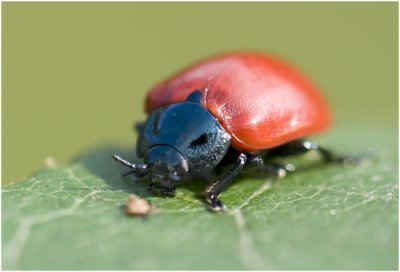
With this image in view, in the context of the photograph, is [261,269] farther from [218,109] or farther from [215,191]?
[218,109]

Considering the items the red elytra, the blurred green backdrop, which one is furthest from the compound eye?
the blurred green backdrop

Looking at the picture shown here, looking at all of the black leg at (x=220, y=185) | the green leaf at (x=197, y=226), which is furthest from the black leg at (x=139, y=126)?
the black leg at (x=220, y=185)

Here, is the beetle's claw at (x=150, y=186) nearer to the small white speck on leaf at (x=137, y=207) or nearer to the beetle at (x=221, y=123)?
the beetle at (x=221, y=123)

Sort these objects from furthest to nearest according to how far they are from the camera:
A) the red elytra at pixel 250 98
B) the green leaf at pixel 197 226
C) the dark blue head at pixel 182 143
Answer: the red elytra at pixel 250 98
the dark blue head at pixel 182 143
the green leaf at pixel 197 226

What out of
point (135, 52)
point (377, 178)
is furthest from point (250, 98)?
point (135, 52)

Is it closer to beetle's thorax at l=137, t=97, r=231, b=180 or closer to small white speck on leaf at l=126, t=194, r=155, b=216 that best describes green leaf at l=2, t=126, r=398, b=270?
small white speck on leaf at l=126, t=194, r=155, b=216

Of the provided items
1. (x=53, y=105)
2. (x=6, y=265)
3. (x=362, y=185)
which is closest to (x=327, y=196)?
(x=362, y=185)
